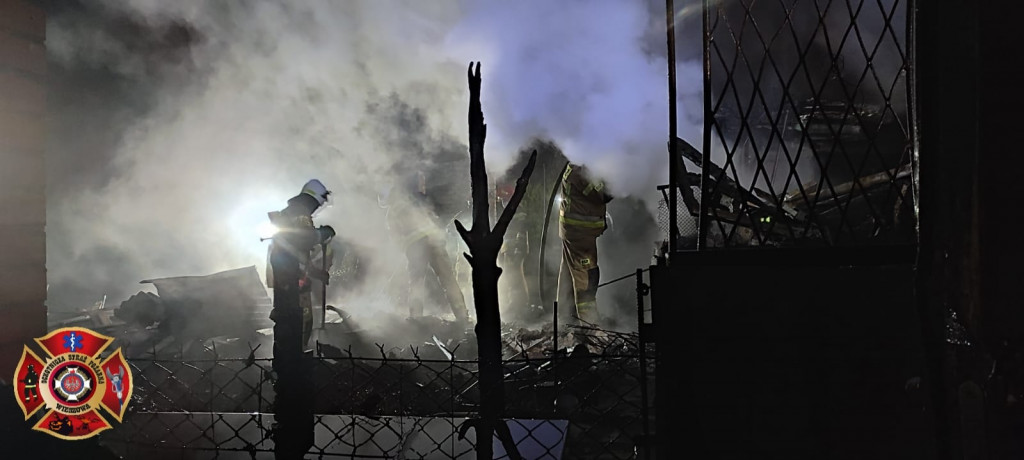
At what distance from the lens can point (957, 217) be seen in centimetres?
150

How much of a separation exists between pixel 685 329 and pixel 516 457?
1.19 m

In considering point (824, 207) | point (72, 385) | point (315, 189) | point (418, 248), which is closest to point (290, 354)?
point (72, 385)

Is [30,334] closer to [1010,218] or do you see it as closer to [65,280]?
[1010,218]

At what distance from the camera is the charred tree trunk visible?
107 inches

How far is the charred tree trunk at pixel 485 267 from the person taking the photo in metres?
2.71

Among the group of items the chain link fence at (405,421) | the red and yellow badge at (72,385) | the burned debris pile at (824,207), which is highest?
the burned debris pile at (824,207)

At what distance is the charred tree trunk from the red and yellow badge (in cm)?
310

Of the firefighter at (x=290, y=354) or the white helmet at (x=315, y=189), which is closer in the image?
the firefighter at (x=290, y=354)

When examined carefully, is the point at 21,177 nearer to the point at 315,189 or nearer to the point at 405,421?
the point at 315,189

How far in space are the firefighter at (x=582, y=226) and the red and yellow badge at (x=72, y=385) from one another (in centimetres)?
612

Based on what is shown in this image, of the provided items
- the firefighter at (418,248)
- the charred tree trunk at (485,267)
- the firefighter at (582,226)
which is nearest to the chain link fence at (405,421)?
the charred tree trunk at (485,267)

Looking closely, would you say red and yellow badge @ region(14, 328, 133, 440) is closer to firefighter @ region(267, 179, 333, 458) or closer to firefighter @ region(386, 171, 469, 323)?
firefighter @ region(267, 179, 333, 458)

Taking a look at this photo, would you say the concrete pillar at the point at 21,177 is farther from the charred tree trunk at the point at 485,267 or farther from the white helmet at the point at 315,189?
the charred tree trunk at the point at 485,267

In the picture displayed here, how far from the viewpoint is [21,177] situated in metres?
4.10
